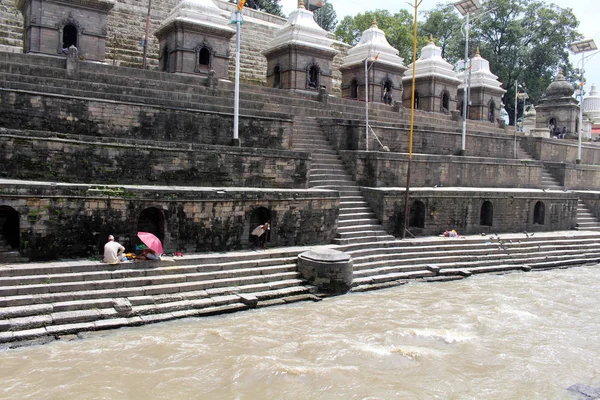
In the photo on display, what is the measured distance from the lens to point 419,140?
15.2m

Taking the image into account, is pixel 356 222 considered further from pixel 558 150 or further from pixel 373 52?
pixel 558 150

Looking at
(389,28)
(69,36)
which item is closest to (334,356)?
(69,36)

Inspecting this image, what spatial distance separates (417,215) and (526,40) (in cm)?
2309

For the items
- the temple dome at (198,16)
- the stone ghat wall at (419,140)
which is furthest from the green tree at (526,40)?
the temple dome at (198,16)

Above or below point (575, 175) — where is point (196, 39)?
above

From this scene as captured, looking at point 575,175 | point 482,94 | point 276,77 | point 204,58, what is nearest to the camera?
point 204,58

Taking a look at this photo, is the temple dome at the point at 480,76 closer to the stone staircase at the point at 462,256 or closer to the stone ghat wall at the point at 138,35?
the stone ghat wall at the point at 138,35

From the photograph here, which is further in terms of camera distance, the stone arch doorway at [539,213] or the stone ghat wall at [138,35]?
the stone ghat wall at [138,35]

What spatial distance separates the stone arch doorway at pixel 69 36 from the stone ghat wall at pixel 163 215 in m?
8.24

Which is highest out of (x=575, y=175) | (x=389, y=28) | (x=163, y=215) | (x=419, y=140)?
(x=389, y=28)

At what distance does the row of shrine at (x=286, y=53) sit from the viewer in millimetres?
13977

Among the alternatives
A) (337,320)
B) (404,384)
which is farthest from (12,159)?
(404,384)

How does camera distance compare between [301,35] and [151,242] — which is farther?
[301,35]

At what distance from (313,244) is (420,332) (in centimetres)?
360
